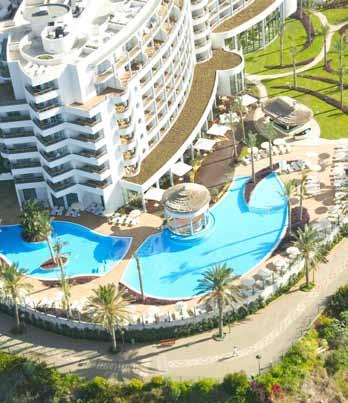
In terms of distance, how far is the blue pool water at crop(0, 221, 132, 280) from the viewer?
3314 inches

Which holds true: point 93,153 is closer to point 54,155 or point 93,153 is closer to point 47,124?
point 54,155

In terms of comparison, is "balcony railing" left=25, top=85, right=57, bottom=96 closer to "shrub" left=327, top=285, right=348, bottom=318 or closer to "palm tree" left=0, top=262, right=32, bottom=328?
"palm tree" left=0, top=262, right=32, bottom=328

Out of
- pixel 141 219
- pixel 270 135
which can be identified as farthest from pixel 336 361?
pixel 270 135

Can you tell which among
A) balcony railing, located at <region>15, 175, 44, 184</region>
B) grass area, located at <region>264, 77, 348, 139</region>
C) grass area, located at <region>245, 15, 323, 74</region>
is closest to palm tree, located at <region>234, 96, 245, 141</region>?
grass area, located at <region>264, 77, 348, 139</region>

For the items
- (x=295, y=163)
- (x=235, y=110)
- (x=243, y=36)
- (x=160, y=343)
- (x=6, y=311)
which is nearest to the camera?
(x=160, y=343)

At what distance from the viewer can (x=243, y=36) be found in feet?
389

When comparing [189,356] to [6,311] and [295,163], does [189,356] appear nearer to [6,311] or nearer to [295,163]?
[6,311]

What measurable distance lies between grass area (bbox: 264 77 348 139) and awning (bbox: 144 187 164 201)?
957 inches

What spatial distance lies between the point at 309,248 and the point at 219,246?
11.9m

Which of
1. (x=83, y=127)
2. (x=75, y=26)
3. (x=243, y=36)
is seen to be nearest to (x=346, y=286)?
(x=83, y=127)

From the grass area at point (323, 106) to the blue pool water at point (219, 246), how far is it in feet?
46.6

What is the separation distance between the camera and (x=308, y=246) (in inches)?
3004

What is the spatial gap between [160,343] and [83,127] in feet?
83.2

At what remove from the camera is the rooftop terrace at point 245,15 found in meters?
116
